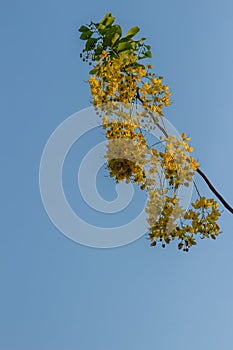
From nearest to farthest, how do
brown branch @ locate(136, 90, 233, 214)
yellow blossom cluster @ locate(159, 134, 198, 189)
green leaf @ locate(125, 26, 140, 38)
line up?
brown branch @ locate(136, 90, 233, 214) → yellow blossom cluster @ locate(159, 134, 198, 189) → green leaf @ locate(125, 26, 140, 38)

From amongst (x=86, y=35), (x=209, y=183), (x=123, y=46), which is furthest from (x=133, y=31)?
(x=209, y=183)

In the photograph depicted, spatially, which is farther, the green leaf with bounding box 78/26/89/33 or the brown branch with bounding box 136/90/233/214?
the green leaf with bounding box 78/26/89/33

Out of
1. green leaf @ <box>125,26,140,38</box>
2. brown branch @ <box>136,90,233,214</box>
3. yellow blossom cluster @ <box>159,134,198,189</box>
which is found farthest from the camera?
green leaf @ <box>125,26,140,38</box>

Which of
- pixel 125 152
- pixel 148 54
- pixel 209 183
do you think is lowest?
pixel 209 183

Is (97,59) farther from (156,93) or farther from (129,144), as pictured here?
(129,144)

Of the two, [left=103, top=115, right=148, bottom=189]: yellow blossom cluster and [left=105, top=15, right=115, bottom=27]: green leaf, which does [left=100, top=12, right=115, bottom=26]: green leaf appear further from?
[left=103, top=115, right=148, bottom=189]: yellow blossom cluster

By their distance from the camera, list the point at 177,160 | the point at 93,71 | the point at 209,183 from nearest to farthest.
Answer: the point at 209,183, the point at 177,160, the point at 93,71

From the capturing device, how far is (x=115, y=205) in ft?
9.66

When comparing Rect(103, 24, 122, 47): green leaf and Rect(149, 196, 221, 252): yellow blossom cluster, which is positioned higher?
Rect(103, 24, 122, 47): green leaf

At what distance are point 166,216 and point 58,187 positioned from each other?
2.89 ft

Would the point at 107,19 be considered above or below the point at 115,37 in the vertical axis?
above

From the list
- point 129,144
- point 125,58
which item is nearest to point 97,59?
point 125,58

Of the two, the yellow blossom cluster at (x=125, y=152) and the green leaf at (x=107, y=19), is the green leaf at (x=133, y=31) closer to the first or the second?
the green leaf at (x=107, y=19)

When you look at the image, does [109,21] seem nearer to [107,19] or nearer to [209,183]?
[107,19]
